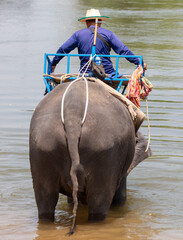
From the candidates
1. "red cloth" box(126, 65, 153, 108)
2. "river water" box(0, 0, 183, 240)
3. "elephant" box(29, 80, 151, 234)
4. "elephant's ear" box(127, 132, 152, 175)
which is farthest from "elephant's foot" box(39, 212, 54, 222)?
"red cloth" box(126, 65, 153, 108)

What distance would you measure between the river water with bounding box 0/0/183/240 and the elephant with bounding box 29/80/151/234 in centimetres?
50

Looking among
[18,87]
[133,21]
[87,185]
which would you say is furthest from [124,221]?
[133,21]

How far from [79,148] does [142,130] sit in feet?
18.4

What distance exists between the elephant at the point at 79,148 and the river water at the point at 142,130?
19.7 inches

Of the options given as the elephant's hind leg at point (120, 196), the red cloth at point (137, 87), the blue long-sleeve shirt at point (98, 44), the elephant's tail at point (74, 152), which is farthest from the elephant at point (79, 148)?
the blue long-sleeve shirt at point (98, 44)

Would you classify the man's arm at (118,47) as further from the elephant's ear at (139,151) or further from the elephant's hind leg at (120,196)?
the elephant's hind leg at (120,196)

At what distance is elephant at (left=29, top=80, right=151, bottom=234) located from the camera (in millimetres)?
5574

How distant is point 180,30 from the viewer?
2709cm

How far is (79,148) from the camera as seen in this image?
5551 millimetres

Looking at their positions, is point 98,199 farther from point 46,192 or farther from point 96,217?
point 46,192

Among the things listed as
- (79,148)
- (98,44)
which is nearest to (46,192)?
(79,148)

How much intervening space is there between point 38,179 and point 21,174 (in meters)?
2.91

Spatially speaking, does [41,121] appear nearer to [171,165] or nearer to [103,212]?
[103,212]

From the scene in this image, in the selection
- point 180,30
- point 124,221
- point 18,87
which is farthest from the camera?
point 180,30
